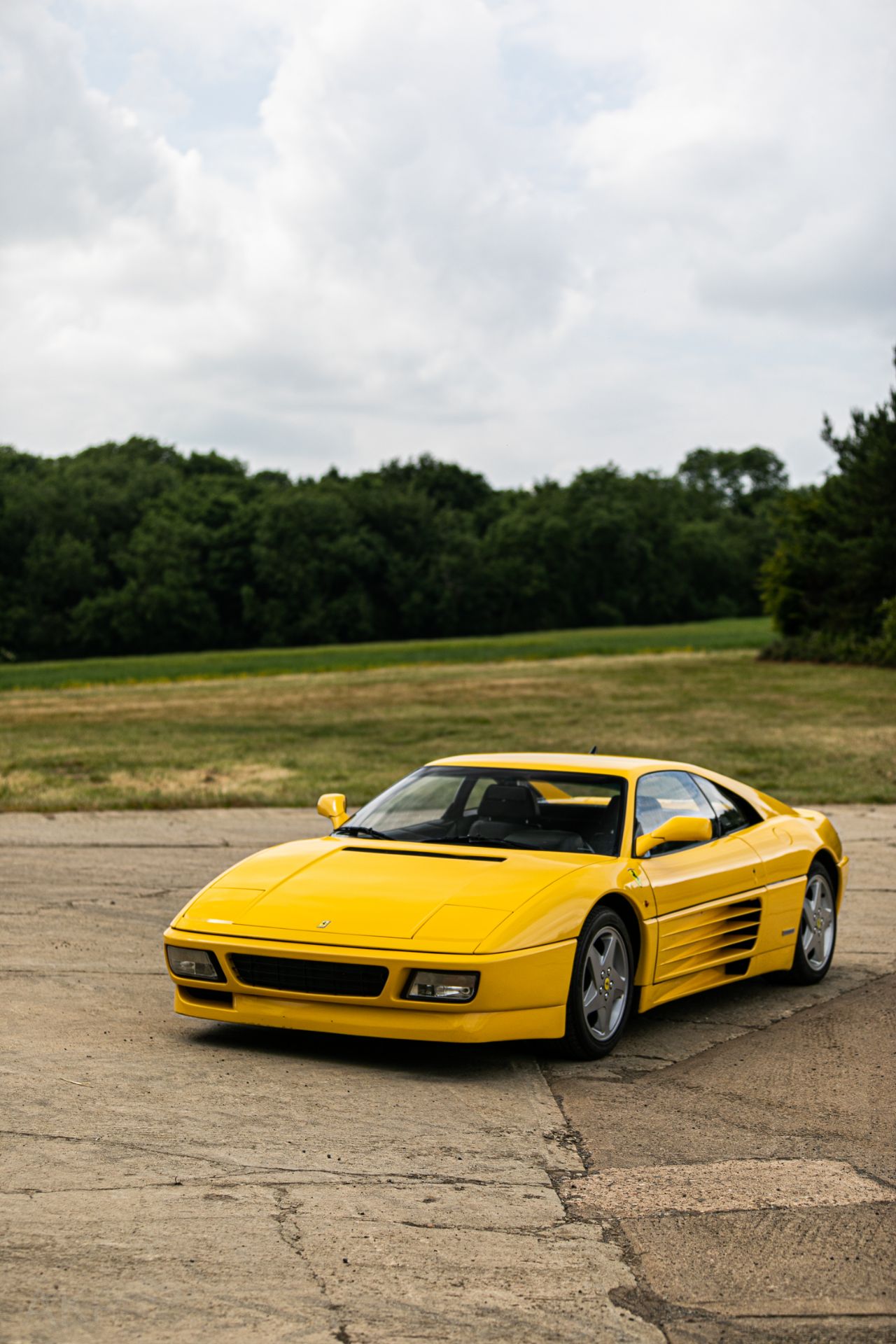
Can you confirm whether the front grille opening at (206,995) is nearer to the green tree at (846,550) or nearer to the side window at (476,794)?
the side window at (476,794)

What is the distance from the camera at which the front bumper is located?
19.6 ft

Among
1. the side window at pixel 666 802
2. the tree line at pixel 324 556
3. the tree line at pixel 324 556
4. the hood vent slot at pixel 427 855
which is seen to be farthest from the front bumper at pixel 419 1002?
the tree line at pixel 324 556

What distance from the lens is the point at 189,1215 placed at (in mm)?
4320

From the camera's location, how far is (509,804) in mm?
7539

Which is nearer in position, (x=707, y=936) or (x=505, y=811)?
(x=707, y=936)

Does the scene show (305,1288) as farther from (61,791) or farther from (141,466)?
(141,466)

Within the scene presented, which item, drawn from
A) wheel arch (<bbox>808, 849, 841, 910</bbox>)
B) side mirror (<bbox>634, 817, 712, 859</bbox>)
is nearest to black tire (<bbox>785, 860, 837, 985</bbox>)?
wheel arch (<bbox>808, 849, 841, 910</bbox>)

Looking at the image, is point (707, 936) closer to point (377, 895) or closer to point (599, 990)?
point (599, 990)

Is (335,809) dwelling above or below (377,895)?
above

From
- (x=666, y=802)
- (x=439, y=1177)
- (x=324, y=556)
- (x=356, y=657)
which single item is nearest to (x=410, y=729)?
(x=666, y=802)

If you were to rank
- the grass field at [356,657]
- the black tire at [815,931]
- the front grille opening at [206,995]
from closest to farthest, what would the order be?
the front grille opening at [206,995]
the black tire at [815,931]
the grass field at [356,657]

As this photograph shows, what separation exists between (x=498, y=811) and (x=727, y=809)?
1.37 m

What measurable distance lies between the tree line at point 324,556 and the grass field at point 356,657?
28.9 feet

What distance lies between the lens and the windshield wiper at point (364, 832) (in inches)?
292
